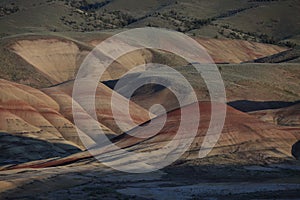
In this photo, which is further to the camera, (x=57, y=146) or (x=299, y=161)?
(x=57, y=146)

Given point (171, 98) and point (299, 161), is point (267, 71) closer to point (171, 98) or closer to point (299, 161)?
point (171, 98)

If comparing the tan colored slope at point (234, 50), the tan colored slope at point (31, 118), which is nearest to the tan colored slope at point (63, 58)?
the tan colored slope at point (234, 50)

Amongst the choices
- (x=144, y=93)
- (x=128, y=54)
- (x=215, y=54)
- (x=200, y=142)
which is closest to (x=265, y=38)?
(x=215, y=54)

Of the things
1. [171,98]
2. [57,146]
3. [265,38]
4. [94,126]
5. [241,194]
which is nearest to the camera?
[241,194]

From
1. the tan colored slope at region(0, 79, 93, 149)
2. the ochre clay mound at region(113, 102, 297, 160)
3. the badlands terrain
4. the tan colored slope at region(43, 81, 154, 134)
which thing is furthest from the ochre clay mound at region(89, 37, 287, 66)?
the ochre clay mound at region(113, 102, 297, 160)

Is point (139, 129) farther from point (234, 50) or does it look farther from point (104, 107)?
point (234, 50)

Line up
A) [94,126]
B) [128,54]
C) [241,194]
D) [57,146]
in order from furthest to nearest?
[128,54], [94,126], [57,146], [241,194]
